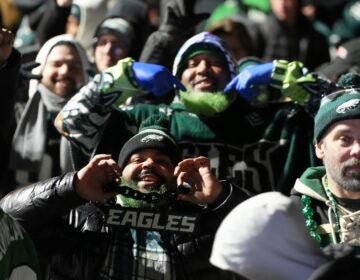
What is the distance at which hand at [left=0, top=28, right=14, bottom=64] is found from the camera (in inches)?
153

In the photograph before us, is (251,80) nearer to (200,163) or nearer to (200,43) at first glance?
(200,43)

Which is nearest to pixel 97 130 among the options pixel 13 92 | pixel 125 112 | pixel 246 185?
pixel 125 112

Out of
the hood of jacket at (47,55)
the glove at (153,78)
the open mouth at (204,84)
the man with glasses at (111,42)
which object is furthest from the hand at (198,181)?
the man with glasses at (111,42)

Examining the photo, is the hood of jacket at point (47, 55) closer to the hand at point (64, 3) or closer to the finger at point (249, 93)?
the hand at point (64, 3)

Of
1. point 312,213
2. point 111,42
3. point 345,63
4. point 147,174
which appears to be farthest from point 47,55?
point 312,213

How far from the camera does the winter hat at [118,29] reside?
646cm

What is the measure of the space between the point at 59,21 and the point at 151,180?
2.89 meters

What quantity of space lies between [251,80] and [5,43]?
4.91ft

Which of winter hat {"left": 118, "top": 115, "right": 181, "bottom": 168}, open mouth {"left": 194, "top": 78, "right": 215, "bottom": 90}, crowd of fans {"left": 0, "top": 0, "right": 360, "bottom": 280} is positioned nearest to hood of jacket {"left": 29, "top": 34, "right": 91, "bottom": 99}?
crowd of fans {"left": 0, "top": 0, "right": 360, "bottom": 280}

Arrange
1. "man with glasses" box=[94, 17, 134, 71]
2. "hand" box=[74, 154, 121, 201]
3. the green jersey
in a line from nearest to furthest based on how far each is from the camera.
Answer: the green jersey < "hand" box=[74, 154, 121, 201] < "man with glasses" box=[94, 17, 134, 71]

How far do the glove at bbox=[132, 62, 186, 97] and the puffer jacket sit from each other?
43.0 inches

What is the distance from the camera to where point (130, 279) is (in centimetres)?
386

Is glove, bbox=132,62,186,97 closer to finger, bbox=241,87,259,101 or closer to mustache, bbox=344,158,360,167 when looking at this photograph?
finger, bbox=241,87,259,101

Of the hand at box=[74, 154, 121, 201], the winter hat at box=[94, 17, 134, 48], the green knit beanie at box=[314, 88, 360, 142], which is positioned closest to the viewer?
the hand at box=[74, 154, 121, 201]
